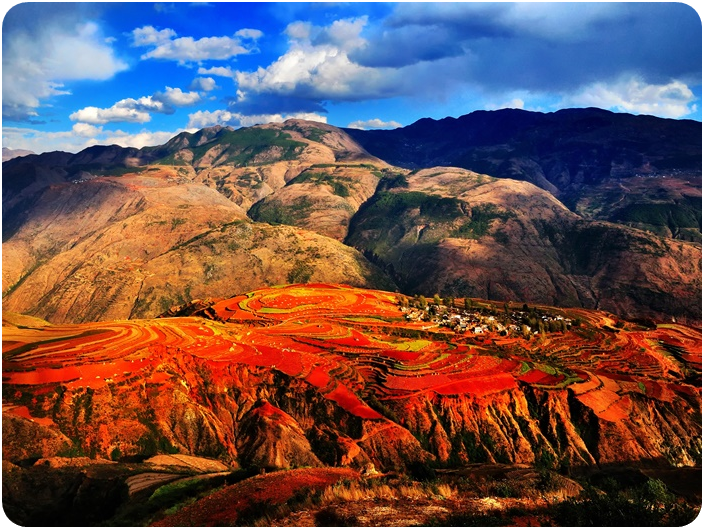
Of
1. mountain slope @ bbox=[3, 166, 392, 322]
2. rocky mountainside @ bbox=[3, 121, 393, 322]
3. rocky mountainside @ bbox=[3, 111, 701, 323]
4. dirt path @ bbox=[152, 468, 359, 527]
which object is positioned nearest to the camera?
dirt path @ bbox=[152, 468, 359, 527]

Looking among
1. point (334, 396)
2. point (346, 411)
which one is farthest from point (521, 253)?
point (346, 411)

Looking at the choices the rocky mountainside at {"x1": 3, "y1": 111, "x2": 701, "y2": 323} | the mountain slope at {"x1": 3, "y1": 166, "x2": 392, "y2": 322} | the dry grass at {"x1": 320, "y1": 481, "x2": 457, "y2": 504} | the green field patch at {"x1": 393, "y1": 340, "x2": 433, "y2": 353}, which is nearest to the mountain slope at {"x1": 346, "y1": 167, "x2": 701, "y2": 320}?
the rocky mountainside at {"x1": 3, "y1": 111, "x2": 701, "y2": 323}

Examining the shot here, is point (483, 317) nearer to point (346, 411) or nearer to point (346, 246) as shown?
point (346, 411)

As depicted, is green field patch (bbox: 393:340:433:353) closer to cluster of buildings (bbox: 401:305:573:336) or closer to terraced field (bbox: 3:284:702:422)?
terraced field (bbox: 3:284:702:422)

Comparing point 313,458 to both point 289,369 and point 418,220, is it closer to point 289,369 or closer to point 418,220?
point 289,369

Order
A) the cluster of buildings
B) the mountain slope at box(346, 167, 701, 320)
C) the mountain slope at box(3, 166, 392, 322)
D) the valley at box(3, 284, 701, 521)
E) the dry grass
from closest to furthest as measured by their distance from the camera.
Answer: the dry grass
the valley at box(3, 284, 701, 521)
the cluster of buildings
the mountain slope at box(3, 166, 392, 322)
the mountain slope at box(346, 167, 701, 320)
